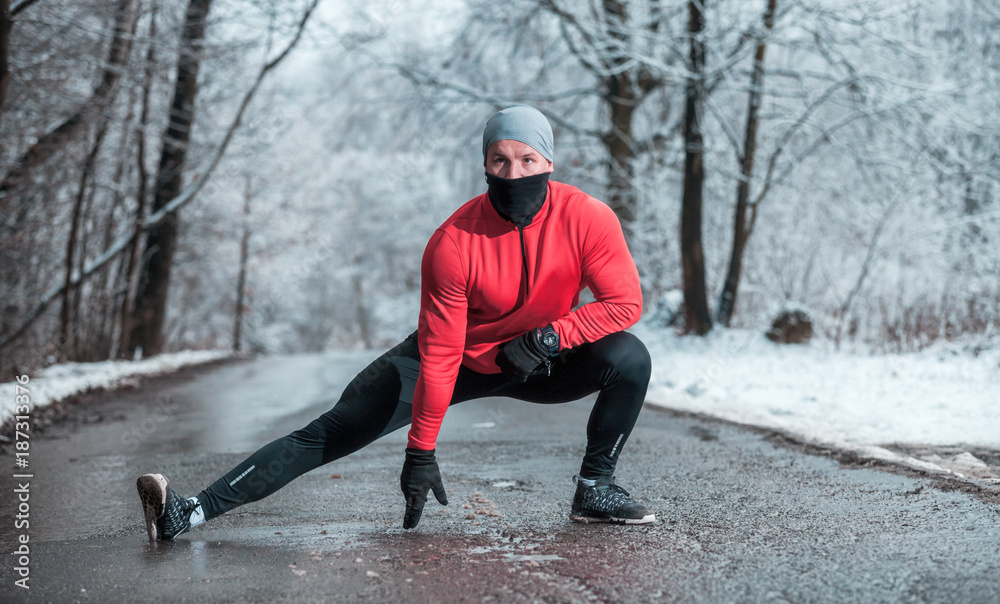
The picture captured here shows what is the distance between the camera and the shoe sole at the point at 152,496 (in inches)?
126

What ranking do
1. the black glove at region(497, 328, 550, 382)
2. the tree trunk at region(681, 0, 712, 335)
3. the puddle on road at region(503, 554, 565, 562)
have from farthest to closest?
1. the tree trunk at region(681, 0, 712, 335)
2. the black glove at region(497, 328, 550, 382)
3. the puddle on road at region(503, 554, 565, 562)

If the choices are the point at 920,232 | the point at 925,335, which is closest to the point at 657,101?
the point at 920,232

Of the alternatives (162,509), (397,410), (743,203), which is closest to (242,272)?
(743,203)

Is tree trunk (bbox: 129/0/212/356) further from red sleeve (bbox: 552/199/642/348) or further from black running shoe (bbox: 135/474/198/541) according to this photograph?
red sleeve (bbox: 552/199/642/348)

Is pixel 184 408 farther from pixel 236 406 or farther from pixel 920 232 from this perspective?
pixel 920 232

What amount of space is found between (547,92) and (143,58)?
7552mm

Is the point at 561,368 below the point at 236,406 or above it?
above

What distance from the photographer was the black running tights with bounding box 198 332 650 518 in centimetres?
337

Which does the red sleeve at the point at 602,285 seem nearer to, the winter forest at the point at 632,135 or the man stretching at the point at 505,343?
the man stretching at the point at 505,343

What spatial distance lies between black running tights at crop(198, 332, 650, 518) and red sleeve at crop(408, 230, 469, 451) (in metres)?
0.23

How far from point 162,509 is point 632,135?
14549mm

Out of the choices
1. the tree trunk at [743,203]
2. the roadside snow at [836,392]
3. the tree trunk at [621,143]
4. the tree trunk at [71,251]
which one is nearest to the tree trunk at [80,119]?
the tree trunk at [71,251]

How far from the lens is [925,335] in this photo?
1037 cm

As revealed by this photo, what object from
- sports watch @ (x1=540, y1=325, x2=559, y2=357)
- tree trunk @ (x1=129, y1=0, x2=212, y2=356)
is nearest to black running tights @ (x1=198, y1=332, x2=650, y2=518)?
sports watch @ (x1=540, y1=325, x2=559, y2=357)
